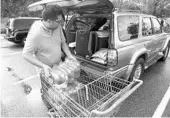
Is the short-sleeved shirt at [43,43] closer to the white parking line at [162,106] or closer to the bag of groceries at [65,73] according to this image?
the bag of groceries at [65,73]

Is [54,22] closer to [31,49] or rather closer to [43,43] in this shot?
[43,43]

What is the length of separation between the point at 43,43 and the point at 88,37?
58.8 inches

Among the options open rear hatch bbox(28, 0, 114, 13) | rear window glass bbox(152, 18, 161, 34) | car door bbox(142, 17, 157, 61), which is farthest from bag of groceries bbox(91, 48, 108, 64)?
rear window glass bbox(152, 18, 161, 34)

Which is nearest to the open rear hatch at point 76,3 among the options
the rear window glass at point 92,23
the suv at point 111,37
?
the suv at point 111,37

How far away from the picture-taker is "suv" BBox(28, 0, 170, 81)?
2.36 m

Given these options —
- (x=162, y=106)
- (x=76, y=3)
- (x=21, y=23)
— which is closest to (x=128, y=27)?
(x=76, y=3)

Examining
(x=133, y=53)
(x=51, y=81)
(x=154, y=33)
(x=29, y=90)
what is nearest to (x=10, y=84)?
(x=29, y=90)

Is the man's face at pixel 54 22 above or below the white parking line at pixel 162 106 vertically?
above

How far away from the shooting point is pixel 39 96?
2.87 meters

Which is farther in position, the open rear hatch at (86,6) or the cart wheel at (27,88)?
the cart wheel at (27,88)

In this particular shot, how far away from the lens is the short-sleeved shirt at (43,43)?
150 centimetres

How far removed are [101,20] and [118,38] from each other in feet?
3.90

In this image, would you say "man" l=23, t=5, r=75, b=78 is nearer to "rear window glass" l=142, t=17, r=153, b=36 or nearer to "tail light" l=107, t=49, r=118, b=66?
"tail light" l=107, t=49, r=118, b=66

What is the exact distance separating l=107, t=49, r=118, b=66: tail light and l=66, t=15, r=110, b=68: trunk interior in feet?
0.38
